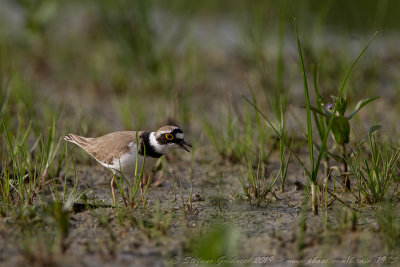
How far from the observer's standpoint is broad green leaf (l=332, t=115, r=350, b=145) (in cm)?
383

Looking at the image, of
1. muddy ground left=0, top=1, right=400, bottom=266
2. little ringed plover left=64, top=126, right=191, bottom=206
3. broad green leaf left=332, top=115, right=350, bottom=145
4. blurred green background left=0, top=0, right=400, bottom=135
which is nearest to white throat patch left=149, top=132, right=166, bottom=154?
little ringed plover left=64, top=126, right=191, bottom=206

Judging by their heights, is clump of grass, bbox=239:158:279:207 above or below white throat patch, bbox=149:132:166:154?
below

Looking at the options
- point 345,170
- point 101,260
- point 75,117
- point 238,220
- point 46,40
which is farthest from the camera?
point 46,40

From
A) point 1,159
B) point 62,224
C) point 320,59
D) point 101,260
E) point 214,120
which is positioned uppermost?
point 320,59

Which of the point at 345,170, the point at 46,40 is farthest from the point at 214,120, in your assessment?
the point at 46,40

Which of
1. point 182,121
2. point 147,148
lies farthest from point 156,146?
point 182,121

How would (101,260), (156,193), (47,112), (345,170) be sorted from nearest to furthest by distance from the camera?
(101,260) → (345,170) → (156,193) → (47,112)

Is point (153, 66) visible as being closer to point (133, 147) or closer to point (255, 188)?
point (133, 147)

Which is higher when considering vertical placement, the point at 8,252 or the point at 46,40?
the point at 46,40

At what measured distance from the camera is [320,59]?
635cm

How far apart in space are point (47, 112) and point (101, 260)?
280cm

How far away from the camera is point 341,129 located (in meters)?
3.86

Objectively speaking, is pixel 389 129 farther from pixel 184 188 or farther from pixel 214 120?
pixel 184 188

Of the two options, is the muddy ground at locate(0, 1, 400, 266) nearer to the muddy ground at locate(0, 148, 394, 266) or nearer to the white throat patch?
the muddy ground at locate(0, 148, 394, 266)
